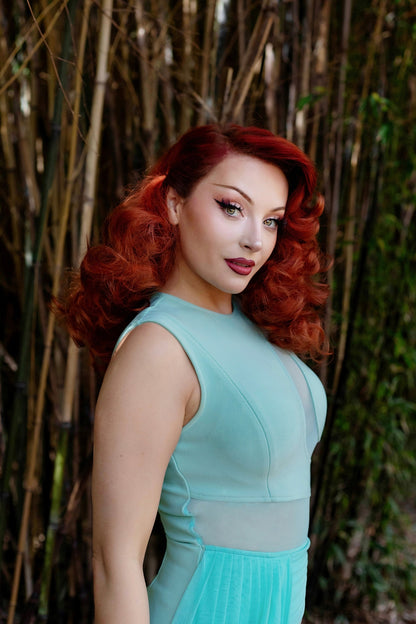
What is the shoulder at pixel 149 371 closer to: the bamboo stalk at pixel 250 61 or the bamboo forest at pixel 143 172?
the bamboo forest at pixel 143 172

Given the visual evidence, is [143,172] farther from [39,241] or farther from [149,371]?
[149,371]

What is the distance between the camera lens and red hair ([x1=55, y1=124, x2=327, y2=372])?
1.01 metres

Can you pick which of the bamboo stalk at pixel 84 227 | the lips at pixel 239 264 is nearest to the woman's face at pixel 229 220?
the lips at pixel 239 264

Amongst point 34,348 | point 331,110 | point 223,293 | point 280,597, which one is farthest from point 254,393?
point 331,110

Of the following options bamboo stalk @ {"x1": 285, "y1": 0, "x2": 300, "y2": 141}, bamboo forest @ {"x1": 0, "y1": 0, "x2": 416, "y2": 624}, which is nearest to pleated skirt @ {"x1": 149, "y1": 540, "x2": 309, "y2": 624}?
bamboo forest @ {"x1": 0, "y1": 0, "x2": 416, "y2": 624}

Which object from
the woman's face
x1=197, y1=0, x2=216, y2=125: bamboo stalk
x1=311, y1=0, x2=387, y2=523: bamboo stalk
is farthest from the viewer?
x1=311, y1=0, x2=387, y2=523: bamboo stalk

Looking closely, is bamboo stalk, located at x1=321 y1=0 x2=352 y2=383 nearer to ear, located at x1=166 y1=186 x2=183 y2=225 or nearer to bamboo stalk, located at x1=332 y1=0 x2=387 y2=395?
bamboo stalk, located at x1=332 y1=0 x2=387 y2=395

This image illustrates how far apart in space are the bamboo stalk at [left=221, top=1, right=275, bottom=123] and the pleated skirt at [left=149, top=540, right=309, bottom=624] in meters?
0.91

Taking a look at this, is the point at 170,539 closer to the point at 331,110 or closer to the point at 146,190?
the point at 146,190

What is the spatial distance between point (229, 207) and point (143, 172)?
34cm

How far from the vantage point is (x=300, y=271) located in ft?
3.87

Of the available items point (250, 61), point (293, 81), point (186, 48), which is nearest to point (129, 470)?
point (250, 61)

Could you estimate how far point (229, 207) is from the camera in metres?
0.99

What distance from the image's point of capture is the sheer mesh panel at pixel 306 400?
1074 millimetres
